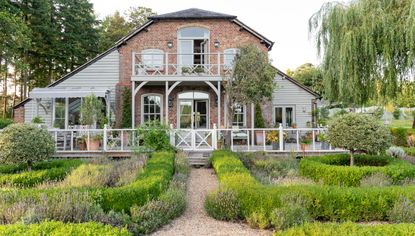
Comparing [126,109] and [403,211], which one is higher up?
[126,109]

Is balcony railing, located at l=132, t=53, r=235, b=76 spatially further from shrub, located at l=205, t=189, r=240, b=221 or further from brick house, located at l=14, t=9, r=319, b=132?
shrub, located at l=205, t=189, r=240, b=221

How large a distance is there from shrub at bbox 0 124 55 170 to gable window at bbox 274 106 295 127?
41.3 ft

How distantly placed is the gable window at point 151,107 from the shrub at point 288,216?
41.4 ft

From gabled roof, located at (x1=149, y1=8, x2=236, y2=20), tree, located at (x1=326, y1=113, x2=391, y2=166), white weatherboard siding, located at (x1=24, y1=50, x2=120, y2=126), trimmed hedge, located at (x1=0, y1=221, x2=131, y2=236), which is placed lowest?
trimmed hedge, located at (x1=0, y1=221, x2=131, y2=236)

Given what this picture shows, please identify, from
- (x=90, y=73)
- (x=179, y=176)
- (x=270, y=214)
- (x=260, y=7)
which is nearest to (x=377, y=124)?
(x=270, y=214)

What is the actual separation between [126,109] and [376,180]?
12687 millimetres

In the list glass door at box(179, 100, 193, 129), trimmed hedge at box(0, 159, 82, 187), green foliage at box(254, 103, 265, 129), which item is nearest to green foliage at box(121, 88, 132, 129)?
glass door at box(179, 100, 193, 129)

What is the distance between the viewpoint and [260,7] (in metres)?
14.4

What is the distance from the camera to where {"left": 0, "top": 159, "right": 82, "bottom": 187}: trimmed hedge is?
26.0 feet

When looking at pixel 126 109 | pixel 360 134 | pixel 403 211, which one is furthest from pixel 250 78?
pixel 403 211

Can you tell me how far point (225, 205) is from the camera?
619 cm

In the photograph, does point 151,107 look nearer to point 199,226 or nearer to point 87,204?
point 199,226

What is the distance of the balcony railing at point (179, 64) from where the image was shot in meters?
16.3

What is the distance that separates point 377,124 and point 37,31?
27.4 m
